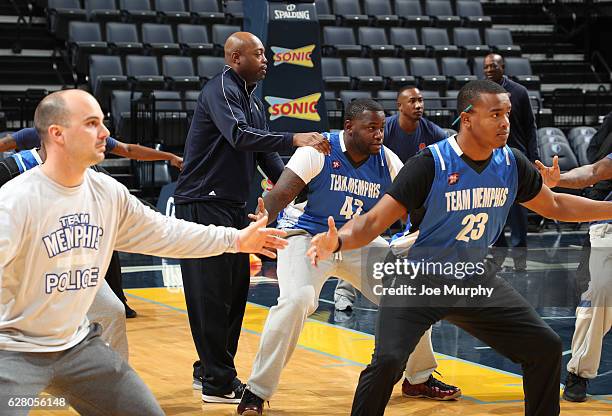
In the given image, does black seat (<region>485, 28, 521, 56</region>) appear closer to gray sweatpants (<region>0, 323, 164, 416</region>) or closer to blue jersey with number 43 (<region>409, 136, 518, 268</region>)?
blue jersey with number 43 (<region>409, 136, 518, 268</region>)

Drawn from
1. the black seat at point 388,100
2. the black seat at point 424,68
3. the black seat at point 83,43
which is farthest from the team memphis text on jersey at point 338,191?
the black seat at point 424,68

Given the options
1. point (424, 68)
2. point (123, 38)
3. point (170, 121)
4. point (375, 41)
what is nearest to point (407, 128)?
point (170, 121)

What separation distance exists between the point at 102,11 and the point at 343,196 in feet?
35.8

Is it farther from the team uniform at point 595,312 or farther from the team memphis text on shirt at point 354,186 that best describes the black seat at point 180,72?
the team uniform at point 595,312

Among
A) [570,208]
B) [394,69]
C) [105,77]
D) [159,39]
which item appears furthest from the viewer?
[394,69]

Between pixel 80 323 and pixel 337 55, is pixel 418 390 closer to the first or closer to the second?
pixel 80 323

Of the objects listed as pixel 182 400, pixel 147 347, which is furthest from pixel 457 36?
pixel 182 400

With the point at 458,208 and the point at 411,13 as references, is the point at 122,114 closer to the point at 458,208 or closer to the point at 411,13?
the point at 411,13

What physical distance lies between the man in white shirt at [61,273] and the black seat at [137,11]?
41.5 ft

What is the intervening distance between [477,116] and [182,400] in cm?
246

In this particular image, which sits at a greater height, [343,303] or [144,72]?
[144,72]

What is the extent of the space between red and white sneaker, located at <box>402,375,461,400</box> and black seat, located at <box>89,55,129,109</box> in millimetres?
9438

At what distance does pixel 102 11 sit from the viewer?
16016 mm

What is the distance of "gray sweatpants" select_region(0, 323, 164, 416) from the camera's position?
381 centimetres
